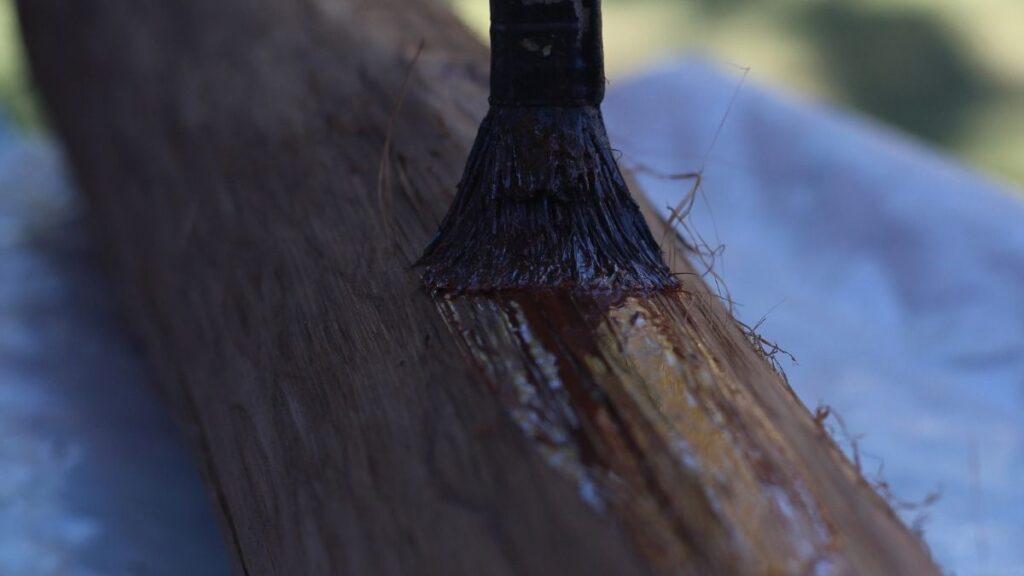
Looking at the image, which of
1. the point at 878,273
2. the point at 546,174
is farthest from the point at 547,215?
the point at 878,273

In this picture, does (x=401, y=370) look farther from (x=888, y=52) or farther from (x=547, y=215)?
(x=888, y=52)

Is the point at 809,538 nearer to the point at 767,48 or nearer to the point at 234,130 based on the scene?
the point at 234,130

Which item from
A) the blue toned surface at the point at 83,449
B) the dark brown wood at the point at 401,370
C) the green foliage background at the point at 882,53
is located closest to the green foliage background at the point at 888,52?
the green foliage background at the point at 882,53

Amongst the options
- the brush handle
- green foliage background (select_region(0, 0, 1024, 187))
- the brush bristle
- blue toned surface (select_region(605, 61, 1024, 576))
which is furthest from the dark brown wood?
green foliage background (select_region(0, 0, 1024, 187))

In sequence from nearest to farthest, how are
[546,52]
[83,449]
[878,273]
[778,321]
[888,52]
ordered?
[546,52], [83,449], [778,321], [878,273], [888,52]

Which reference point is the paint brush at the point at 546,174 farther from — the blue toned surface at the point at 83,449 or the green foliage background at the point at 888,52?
the green foliage background at the point at 888,52
